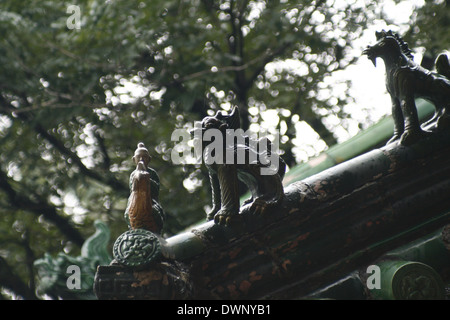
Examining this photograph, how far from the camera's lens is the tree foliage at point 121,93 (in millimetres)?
7941

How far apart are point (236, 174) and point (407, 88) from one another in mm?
1299

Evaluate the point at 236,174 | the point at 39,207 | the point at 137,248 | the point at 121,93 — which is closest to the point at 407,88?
the point at 236,174

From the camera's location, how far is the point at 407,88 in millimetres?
3281

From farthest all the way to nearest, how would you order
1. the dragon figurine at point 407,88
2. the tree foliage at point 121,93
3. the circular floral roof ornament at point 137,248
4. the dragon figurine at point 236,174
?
the tree foliage at point 121,93
the dragon figurine at point 407,88
the dragon figurine at point 236,174
the circular floral roof ornament at point 137,248

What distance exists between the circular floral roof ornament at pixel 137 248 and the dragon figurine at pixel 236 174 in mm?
436

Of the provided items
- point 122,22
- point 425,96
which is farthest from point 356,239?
point 122,22

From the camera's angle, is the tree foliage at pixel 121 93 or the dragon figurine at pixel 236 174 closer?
the dragon figurine at pixel 236 174

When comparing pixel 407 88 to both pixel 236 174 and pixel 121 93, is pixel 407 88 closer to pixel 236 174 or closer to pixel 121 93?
pixel 236 174

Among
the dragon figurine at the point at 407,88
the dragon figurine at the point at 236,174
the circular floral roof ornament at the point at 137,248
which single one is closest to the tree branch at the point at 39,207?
the dragon figurine at the point at 236,174

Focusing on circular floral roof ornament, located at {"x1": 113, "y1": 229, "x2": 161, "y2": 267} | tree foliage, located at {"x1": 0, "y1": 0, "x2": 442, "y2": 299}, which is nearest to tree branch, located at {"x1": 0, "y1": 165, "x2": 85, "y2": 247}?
tree foliage, located at {"x1": 0, "y1": 0, "x2": 442, "y2": 299}

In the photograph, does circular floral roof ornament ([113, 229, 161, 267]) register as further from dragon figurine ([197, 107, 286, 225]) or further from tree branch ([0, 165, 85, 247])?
tree branch ([0, 165, 85, 247])

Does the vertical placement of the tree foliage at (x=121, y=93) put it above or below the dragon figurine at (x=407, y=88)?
above

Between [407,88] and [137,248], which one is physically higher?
[407,88]

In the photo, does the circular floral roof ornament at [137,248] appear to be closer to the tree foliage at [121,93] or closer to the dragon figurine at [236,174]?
the dragon figurine at [236,174]
